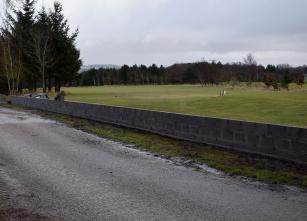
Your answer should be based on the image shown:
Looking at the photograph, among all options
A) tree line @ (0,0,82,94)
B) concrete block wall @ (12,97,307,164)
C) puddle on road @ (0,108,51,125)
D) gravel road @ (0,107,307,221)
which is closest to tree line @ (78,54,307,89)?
tree line @ (0,0,82,94)

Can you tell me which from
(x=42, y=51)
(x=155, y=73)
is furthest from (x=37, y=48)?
(x=155, y=73)

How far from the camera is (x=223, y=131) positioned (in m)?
14.6

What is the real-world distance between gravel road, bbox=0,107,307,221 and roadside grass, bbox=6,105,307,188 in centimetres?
64

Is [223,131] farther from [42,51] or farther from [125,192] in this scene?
[42,51]

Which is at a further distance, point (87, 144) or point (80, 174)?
point (87, 144)

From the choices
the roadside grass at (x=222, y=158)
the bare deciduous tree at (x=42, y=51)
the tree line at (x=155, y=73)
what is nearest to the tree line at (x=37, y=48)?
the bare deciduous tree at (x=42, y=51)

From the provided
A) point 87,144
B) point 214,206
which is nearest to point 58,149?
point 87,144

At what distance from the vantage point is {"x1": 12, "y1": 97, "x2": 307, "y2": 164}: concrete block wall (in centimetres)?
1163

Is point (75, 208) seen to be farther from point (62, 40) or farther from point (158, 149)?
point (62, 40)

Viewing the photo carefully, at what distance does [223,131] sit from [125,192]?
21.4ft

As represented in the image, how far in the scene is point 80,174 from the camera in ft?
34.2

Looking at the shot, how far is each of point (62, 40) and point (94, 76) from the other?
371 ft

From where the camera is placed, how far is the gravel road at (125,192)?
7.12 metres

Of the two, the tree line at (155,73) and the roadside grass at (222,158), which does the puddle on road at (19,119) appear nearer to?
the roadside grass at (222,158)
